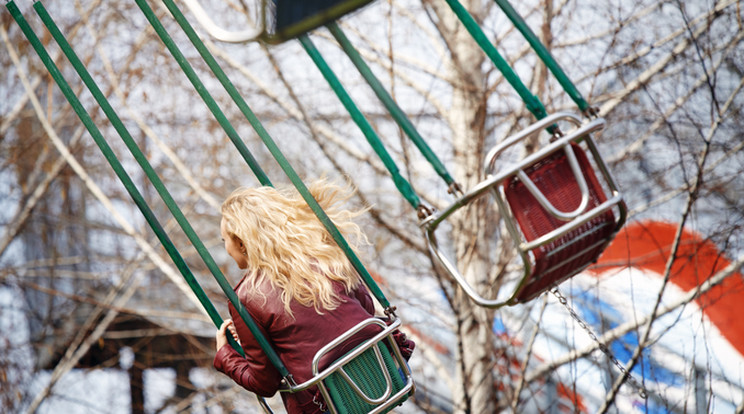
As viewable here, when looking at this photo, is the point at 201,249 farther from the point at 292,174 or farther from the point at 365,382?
the point at 365,382

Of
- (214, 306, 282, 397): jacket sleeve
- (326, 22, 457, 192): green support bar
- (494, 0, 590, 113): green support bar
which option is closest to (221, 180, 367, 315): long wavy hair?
(214, 306, 282, 397): jacket sleeve

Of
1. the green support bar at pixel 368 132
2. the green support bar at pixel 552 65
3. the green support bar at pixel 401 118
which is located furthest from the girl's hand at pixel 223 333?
the green support bar at pixel 552 65

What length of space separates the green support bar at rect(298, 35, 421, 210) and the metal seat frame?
395mm

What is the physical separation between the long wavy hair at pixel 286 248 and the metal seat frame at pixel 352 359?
0.16m

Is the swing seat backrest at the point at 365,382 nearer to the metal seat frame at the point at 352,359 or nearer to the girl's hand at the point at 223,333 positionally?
the metal seat frame at the point at 352,359

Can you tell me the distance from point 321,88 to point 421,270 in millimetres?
1879

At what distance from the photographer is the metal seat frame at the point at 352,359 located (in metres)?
2.26

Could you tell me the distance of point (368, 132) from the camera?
233 centimetres

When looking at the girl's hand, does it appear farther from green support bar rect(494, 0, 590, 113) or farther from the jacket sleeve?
green support bar rect(494, 0, 590, 113)

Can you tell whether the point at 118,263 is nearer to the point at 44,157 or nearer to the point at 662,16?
the point at 44,157

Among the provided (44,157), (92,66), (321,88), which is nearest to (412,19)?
(321,88)

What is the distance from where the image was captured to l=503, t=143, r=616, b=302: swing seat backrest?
216 centimetres

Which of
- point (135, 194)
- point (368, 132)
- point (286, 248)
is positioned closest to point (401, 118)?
point (368, 132)

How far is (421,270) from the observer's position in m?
6.88
